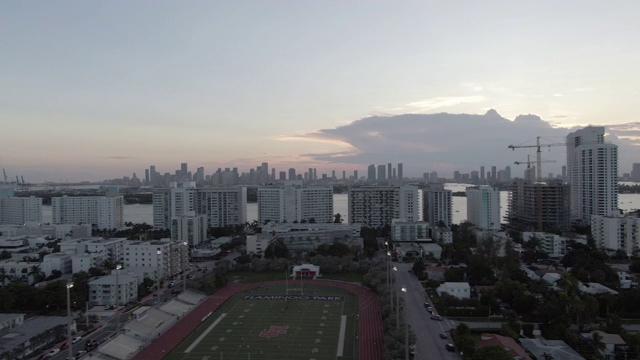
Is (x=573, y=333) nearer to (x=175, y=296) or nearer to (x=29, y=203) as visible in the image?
(x=175, y=296)

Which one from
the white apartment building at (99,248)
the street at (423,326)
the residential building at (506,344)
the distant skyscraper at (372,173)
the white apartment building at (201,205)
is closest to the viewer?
the residential building at (506,344)

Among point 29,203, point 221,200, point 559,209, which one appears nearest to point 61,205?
point 29,203

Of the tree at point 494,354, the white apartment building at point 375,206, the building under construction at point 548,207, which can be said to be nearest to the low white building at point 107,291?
the tree at point 494,354

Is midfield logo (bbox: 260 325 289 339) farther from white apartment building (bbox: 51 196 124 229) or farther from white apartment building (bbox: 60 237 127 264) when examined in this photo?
white apartment building (bbox: 51 196 124 229)

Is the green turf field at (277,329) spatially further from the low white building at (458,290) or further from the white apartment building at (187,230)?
the white apartment building at (187,230)

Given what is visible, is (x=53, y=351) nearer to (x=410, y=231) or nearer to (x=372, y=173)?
(x=410, y=231)

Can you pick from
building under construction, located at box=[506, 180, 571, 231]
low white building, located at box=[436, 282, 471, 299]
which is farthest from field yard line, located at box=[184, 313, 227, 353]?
building under construction, located at box=[506, 180, 571, 231]

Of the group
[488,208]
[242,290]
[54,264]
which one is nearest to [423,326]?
[242,290]
